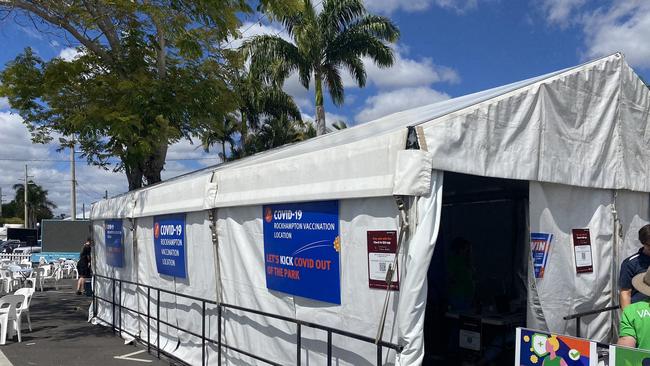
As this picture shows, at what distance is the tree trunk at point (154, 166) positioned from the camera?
13.2 meters

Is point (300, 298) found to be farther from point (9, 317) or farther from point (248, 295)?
point (9, 317)

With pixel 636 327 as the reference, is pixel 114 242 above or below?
above

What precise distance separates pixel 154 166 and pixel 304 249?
29.0 feet

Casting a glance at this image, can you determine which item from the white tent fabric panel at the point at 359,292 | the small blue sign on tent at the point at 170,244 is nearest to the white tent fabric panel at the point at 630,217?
the white tent fabric panel at the point at 359,292

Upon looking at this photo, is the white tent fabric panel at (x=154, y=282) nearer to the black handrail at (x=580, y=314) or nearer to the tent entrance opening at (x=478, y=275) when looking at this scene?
the tent entrance opening at (x=478, y=275)

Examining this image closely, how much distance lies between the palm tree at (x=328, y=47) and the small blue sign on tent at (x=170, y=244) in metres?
15.1

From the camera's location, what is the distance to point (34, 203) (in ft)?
332

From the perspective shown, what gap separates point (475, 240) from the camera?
8.84 metres

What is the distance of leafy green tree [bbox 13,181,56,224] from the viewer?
100000 millimetres

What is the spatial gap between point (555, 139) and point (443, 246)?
372 centimetres

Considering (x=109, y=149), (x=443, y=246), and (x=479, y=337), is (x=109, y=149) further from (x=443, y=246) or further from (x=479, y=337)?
(x=479, y=337)

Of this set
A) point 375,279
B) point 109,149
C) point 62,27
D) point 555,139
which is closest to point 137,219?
point 109,149

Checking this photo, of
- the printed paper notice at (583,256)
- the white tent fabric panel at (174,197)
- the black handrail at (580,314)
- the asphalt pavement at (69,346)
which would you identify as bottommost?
the asphalt pavement at (69,346)

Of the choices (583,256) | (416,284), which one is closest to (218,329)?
(416,284)
